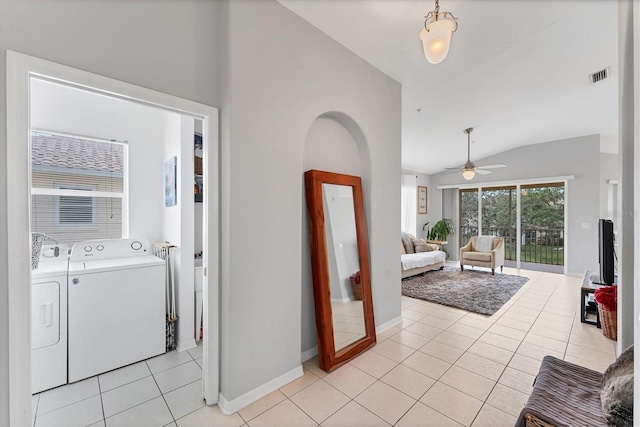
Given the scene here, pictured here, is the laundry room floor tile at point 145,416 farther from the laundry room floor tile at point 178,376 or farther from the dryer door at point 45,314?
the dryer door at point 45,314

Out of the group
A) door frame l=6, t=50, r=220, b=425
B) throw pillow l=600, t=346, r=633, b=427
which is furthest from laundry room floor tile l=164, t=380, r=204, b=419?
throw pillow l=600, t=346, r=633, b=427

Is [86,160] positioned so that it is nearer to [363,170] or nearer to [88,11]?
[88,11]

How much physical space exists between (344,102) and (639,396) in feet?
8.47

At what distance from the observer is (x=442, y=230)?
7688 mm

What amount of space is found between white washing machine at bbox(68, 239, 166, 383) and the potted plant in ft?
23.5

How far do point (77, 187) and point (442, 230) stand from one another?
7913mm

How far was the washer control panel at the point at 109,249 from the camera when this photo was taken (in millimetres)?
2533

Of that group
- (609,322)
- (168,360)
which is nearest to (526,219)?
(609,322)

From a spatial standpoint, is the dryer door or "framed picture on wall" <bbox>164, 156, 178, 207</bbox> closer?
A: the dryer door

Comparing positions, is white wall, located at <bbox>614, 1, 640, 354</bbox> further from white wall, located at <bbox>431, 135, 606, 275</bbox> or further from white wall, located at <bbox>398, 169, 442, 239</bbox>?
white wall, located at <bbox>398, 169, 442, 239</bbox>

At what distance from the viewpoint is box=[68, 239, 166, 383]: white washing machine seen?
2.13m

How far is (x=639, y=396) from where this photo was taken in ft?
2.48

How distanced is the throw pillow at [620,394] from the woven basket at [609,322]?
2245mm

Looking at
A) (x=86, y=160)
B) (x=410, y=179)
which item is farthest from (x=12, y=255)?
(x=410, y=179)
